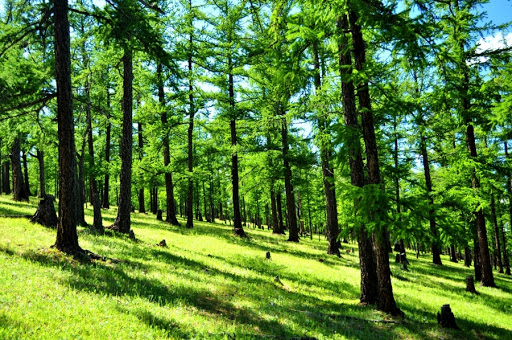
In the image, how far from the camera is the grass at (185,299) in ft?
17.0

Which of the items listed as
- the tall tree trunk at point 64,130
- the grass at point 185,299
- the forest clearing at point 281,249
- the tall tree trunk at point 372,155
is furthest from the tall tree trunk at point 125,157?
the tall tree trunk at point 372,155

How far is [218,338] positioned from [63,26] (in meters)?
8.92

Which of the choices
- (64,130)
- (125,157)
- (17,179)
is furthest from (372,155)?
(17,179)

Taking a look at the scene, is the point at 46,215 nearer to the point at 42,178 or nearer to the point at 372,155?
the point at 372,155

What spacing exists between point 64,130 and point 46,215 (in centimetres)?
545

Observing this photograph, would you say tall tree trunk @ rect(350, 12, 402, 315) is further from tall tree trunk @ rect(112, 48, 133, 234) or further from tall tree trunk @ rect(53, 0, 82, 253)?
tall tree trunk @ rect(112, 48, 133, 234)

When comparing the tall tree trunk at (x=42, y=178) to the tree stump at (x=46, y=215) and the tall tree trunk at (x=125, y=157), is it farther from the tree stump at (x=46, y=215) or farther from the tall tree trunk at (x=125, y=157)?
the tall tree trunk at (x=125, y=157)

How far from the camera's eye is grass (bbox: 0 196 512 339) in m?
5.20

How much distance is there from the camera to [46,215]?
481 inches

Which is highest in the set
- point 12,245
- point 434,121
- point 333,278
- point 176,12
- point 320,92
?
point 176,12

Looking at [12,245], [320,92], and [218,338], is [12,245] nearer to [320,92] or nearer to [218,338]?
[218,338]

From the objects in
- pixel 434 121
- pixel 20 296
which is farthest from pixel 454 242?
pixel 434 121

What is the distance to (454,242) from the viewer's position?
6.56 metres

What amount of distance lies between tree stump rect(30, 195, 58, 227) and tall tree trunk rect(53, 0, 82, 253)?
4.27 metres
